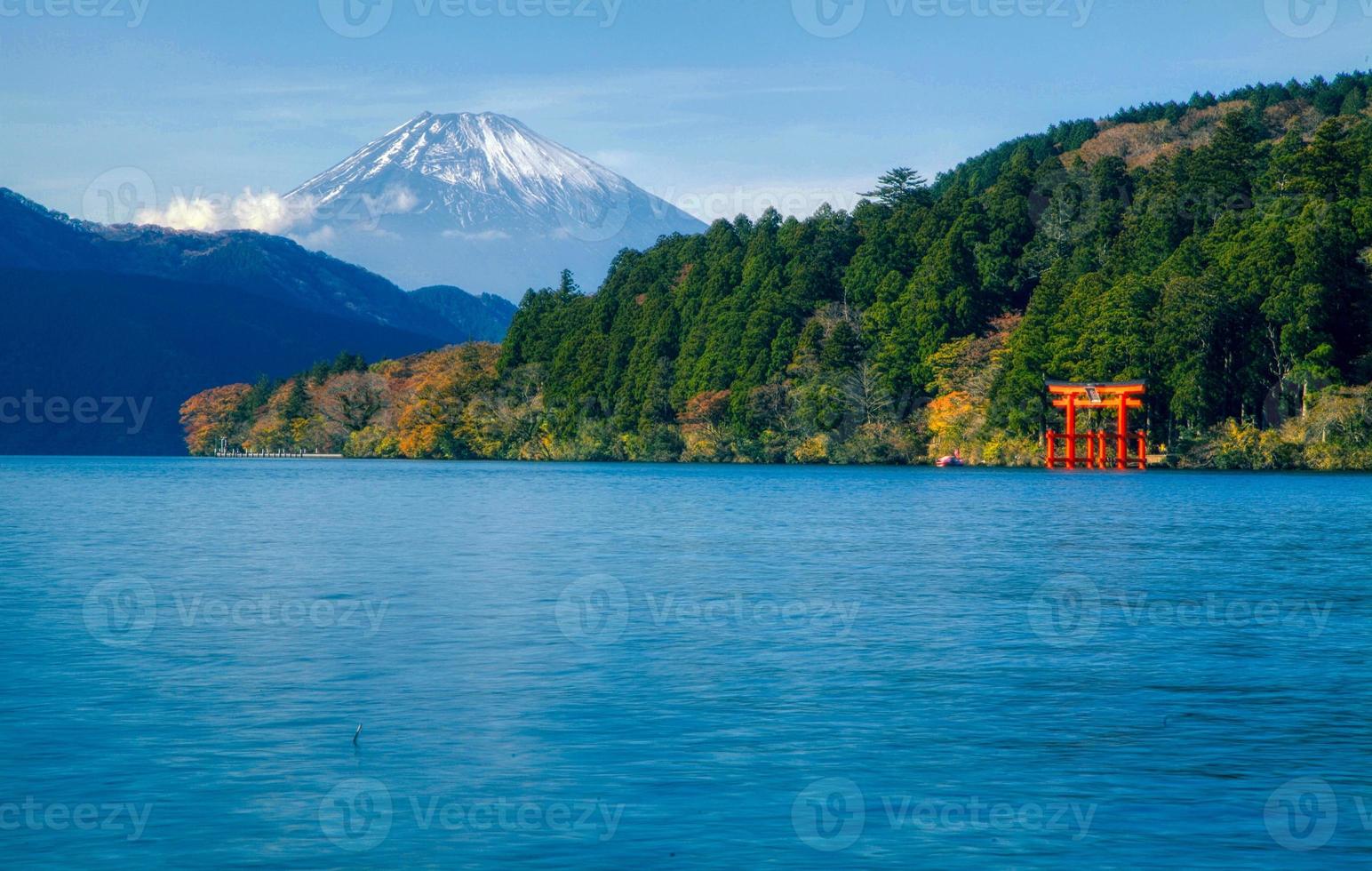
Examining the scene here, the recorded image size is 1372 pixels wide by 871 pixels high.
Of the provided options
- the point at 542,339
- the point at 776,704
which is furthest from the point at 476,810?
the point at 542,339

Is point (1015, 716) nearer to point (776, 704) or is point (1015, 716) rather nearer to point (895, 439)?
point (776, 704)

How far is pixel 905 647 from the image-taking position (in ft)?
52.5

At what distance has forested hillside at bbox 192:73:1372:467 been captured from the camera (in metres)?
67.1

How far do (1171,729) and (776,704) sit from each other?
3.26m
